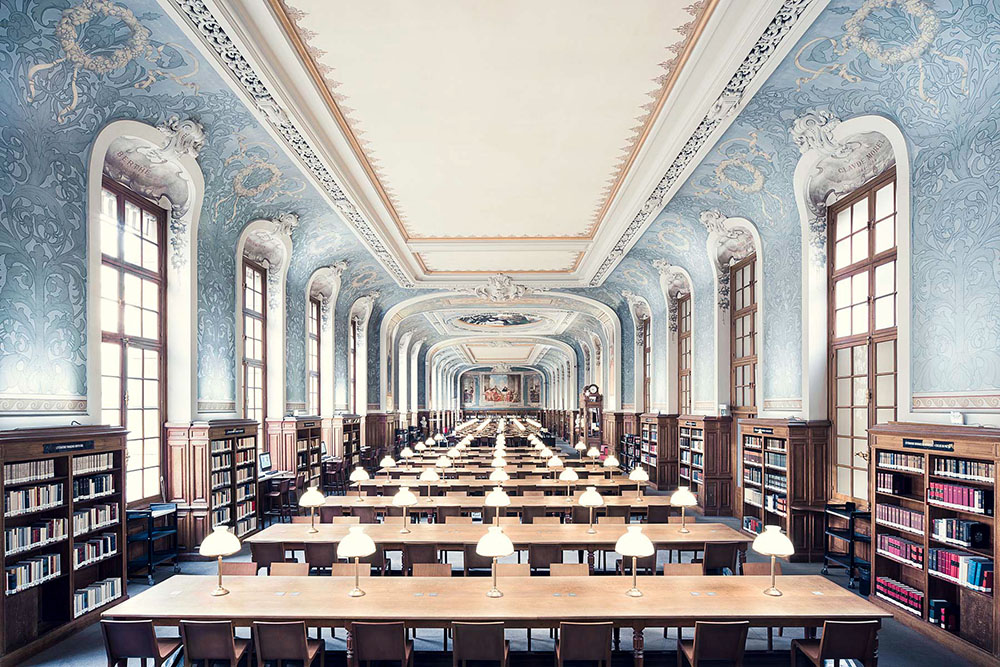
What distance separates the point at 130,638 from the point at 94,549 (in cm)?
275

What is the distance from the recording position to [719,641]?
5.16 meters

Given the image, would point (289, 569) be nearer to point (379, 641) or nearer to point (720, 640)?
point (379, 641)

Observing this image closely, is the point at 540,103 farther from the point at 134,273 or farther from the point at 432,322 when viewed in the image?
the point at 432,322

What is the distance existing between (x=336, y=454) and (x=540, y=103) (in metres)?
13.1

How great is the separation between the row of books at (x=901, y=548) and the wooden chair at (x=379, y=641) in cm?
540

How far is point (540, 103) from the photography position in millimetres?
8344

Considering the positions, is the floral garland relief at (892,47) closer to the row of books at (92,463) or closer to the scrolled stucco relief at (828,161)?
the scrolled stucco relief at (828,161)

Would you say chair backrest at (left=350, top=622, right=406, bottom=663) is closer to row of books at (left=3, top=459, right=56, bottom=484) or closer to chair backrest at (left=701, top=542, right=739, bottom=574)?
row of books at (left=3, top=459, right=56, bottom=484)

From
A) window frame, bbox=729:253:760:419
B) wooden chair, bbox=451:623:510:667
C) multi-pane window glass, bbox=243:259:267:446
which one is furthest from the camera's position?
multi-pane window glass, bbox=243:259:267:446

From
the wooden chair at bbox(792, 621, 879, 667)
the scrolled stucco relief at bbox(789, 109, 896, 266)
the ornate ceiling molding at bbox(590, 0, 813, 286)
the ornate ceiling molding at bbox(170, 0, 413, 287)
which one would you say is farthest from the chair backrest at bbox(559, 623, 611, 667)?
the scrolled stucco relief at bbox(789, 109, 896, 266)

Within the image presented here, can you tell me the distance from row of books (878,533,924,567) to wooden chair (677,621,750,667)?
3027 mm

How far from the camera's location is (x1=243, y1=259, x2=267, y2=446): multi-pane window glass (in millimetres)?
13379

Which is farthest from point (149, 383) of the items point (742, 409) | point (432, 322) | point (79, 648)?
point (432, 322)

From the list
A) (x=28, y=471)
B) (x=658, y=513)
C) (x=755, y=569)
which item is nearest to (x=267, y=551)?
(x=28, y=471)
